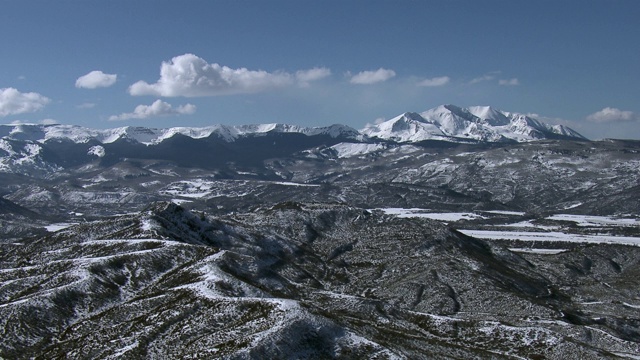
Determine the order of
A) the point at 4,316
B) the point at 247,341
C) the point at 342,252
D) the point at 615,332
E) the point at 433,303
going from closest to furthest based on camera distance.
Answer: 1. the point at 247,341
2. the point at 4,316
3. the point at 615,332
4. the point at 433,303
5. the point at 342,252

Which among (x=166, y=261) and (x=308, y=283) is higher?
(x=166, y=261)

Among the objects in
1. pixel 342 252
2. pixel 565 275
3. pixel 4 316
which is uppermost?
pixel 4 316

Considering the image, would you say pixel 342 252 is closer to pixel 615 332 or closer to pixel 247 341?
pixel 615 332

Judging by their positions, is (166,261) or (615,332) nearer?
(166,261)

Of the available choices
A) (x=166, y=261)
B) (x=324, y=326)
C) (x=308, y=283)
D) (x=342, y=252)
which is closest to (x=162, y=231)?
(x=166, y=261)

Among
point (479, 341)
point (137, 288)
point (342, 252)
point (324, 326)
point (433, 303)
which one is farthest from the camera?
point (342, 252)

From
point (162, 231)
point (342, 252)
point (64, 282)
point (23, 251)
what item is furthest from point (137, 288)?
point (342, 252)

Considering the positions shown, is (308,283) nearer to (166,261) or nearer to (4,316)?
(166,261)
